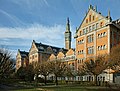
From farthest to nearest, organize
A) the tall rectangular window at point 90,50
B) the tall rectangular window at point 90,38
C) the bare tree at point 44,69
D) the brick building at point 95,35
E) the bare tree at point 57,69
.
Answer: the tall rectangular window at point 90,38 < the tall rectangular window at point 90,50 < the bare tree at point 44,69 < the brick building at point 95,35 < the bare tree at point 57,69

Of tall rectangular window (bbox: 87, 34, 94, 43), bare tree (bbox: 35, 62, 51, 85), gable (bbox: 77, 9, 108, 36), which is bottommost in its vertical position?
bare tree (bbox: 35, 62, 51, 85)

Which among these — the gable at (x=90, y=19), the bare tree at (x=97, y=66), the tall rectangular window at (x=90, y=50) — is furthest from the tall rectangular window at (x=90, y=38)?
the bare tree at (x=97, y=66)

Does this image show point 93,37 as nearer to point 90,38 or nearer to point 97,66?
point 90,38

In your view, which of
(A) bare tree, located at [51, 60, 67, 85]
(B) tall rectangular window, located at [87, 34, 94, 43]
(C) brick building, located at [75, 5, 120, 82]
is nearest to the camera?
(A) bare tree, located at [51, 60, 67, 85]

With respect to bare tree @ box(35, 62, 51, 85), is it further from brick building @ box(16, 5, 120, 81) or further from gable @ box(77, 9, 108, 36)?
gable @ box(77, 9, 108, 36)

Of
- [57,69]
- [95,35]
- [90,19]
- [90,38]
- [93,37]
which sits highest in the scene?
[90,19]

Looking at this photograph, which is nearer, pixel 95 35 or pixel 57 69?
pixel 57 69

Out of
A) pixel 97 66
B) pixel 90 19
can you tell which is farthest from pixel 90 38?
pixel 97 66

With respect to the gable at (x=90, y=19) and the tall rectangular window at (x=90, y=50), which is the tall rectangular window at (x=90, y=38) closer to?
the tall rectangular window at (x=90, y=50)

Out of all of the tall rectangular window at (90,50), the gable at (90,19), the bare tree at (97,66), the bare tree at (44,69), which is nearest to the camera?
the bare tree at (97,66)

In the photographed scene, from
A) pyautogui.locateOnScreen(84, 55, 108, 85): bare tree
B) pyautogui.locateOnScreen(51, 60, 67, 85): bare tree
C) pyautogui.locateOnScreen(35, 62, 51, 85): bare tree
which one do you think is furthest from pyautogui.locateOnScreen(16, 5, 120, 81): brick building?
pyautogui.locateOnScreen(35, 62, 51, 85): bare tree

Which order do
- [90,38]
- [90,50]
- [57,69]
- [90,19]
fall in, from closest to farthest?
[57,69], [90,50], [90,38], [90,19]

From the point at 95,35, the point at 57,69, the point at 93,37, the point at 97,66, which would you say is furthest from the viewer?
the point at 93,37

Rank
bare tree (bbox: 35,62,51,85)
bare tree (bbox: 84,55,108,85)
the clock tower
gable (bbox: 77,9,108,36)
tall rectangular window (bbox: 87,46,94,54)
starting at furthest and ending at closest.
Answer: the clock tower → tall rectangular window (bbox: 87,46,94,54) → gable (bbox: 77,9,108,36) → bare tree (bbox: 35,62,51,85) → bare tree (bbox: 84,55,108,85)
